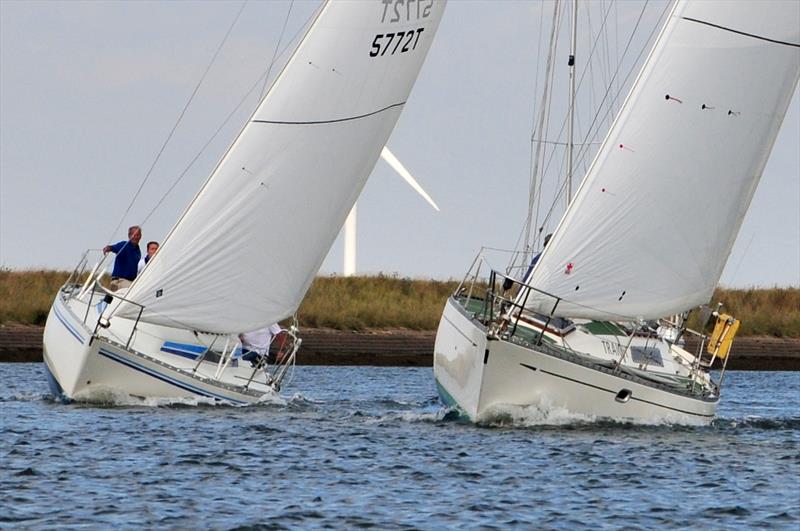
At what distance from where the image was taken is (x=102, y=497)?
17.2 meters

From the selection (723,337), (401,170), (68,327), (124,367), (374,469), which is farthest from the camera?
(401,170)

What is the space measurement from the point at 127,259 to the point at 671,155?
9610mm

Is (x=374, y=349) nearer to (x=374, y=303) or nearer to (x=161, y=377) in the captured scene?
(x=374, y=303)

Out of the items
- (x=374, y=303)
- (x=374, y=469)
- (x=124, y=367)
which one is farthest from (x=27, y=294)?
(x=374, y=469)

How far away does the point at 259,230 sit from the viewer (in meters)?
26.1

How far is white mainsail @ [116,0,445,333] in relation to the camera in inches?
1013

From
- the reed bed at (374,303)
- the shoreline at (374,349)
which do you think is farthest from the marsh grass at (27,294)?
the reed bed at (374,303)

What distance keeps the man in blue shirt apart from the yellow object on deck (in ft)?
32.3

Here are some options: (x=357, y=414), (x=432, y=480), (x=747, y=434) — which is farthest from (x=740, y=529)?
(x=357, y=414)

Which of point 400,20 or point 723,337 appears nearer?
point 723,337

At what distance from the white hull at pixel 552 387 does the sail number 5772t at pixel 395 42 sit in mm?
4901

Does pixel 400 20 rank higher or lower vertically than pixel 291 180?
higher

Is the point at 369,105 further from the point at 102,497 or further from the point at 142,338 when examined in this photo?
the point at 102,497

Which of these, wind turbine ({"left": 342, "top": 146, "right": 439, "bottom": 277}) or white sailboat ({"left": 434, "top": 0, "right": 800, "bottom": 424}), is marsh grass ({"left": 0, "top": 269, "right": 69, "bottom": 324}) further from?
white sailboat ({"left": 434, "top": 0, "right": 800, "bottom": 424})
